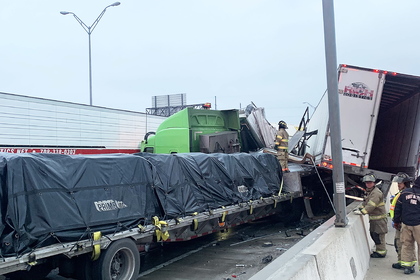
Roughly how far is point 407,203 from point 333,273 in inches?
93.2

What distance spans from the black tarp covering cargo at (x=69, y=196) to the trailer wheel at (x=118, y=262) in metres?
0.25

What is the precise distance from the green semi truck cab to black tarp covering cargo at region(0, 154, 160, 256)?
4853 millimetres

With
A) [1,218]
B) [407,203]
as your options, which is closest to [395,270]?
[407,203]

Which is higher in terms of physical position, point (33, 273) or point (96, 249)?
point (96, 249)

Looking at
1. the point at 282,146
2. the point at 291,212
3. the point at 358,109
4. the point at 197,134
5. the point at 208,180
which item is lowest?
the point at 291,212

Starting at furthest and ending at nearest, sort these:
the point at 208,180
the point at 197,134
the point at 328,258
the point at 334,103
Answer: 1. the point at 197,134
2. the point at 208,180
3. the point at 334,103
4. the point at 328,258

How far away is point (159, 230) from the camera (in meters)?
5.95

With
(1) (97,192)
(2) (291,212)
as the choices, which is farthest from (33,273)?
(2) (291,212)

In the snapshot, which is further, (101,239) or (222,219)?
(222,219)

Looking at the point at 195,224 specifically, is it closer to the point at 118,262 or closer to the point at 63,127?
the point at 118,262

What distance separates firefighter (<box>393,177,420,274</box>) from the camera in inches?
240

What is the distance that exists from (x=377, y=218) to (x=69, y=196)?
17.9ft

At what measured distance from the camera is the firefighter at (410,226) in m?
6.09

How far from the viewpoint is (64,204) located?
4.84 metres
